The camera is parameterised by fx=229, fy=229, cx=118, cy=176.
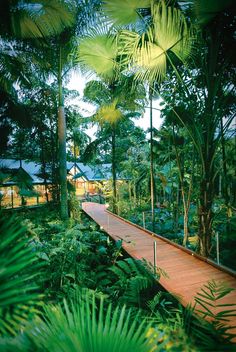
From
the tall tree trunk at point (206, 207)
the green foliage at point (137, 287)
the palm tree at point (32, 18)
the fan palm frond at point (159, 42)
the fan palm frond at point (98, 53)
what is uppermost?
the palm tree at point (32, 18)

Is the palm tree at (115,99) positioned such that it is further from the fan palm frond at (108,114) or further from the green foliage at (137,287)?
the green foliage at (137,287)

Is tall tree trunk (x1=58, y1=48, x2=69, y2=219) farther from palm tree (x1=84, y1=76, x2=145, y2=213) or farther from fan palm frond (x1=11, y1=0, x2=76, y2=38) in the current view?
fan palm frond (x1=11, y1=0, x2=76, y2=38)

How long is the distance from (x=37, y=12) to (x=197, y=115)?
424cm

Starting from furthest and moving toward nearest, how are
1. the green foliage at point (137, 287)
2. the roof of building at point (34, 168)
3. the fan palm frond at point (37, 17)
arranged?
the roof of building at point (34, 168)
the fan palm frond at point (37, 17)
the green foliage at point (137, 287)

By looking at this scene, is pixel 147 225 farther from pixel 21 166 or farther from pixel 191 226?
pixel 21 166

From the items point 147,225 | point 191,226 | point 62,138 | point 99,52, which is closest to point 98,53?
point 99,52

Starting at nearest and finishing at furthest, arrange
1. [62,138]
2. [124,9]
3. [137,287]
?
1. [137,287]
2. [124,9]
3. [62,138]

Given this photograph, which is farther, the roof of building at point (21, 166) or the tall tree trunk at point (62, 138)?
the roof of building at point (21, 166)

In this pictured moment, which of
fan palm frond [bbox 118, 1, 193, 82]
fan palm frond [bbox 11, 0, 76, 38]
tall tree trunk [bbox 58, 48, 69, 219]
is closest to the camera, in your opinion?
fan palm frond [bbox 118, 1, 193, 82]

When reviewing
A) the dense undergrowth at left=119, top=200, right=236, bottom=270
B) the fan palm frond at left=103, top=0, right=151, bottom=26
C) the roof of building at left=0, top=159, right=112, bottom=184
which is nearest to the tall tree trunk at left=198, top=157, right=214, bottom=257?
the dense undergrowth at left=119, top=200, right=236, bottom=270

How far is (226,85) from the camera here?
14.8 ft

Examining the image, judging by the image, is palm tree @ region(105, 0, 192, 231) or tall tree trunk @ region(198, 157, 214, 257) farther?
tall tree trunk @ region(198, 157, 214, 257)

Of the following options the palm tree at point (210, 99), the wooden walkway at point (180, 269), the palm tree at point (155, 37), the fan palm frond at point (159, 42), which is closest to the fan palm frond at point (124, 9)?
the palm tree at point (155, 37)

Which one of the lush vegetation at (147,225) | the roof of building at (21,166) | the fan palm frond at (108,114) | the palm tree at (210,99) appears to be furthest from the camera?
Result: the roof of building at (21,166)
